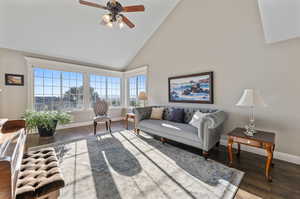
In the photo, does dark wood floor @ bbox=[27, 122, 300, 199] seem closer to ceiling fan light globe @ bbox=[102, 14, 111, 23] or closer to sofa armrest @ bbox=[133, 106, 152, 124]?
sofa armrest @ bbox=[133, 106, 152, 124]

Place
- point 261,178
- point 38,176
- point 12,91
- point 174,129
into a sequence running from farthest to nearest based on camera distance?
point 12,91 < point 174,129 < point 261,178 < point 38,176

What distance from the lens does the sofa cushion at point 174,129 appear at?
2.59 metres

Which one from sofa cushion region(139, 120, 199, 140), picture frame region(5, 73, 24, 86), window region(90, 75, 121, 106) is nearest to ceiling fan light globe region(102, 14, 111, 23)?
sofa cushion region(139, 120, 199, 140)

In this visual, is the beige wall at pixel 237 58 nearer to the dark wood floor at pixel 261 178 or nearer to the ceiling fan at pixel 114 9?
the dark wood floor at pixel 261 178

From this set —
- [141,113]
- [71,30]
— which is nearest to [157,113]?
[141,113]

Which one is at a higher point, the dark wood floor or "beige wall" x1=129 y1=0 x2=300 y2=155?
"beige wall" x1=129 y1=0 x2=300 y2=155

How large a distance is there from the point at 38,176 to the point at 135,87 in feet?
15.8

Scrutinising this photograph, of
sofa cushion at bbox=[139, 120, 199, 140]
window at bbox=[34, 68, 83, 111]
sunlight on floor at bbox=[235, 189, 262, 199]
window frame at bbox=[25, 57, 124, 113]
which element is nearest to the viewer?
sunlight on floor at bbox=[235, 189, 262, 199]

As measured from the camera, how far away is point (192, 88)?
11.9ft

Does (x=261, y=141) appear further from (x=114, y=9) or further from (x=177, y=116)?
(x=114, y=9)

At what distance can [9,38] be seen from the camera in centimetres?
341

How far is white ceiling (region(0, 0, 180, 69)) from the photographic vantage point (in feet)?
9.89

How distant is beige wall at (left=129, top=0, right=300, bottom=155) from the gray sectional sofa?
66cm

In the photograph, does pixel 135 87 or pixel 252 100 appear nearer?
pixel 252 100
